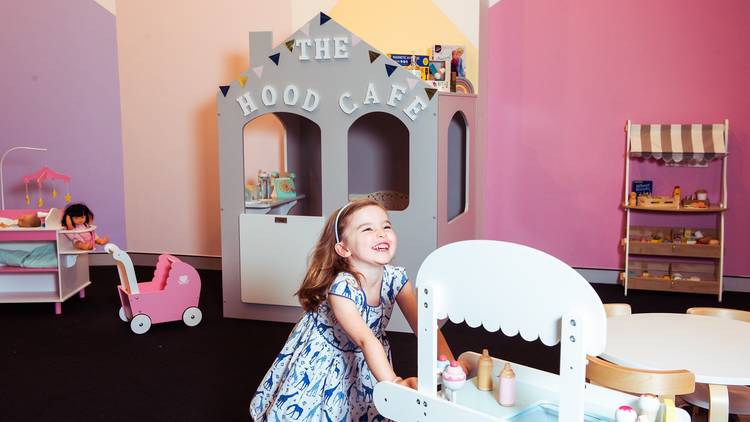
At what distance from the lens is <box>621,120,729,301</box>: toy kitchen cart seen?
4906 millimetres

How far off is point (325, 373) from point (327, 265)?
1.09ft

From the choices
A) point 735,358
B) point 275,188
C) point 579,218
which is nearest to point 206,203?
point 275,188

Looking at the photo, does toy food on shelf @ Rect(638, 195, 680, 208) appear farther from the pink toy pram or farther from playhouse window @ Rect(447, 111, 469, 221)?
the pink toy pram

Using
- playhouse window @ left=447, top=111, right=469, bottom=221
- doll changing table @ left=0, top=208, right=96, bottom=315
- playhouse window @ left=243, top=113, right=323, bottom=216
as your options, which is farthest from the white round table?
doll changing table @ left=0, top=208, right=96, bottom=315

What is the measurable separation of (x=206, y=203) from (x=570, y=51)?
3.26 m

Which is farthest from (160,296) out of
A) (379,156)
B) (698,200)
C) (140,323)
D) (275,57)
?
(698,200)

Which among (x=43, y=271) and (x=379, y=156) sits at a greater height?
(x=379, y=156)

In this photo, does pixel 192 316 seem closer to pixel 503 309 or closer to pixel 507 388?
pixel 507 388

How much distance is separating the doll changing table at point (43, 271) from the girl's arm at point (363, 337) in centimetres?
322

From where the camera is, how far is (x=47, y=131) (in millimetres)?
5922

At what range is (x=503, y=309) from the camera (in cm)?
148

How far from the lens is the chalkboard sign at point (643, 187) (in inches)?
203

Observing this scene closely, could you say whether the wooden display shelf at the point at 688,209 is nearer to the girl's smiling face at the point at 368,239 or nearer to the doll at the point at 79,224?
the girl's smiling face at the point at 368,239

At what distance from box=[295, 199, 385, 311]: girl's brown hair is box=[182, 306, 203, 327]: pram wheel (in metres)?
2.33
